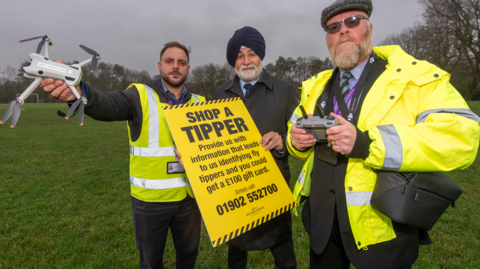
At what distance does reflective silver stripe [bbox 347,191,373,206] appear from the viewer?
1763mm

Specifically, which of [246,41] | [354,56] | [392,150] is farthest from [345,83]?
[246,41]

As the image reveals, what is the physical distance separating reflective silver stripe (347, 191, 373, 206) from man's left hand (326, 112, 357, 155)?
403mm

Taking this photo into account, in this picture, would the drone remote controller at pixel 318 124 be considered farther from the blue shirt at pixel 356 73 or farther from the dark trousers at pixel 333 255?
the dark trousers at pixel 333 255

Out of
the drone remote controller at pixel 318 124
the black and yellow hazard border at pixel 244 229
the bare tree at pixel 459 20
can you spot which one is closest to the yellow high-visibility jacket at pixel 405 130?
the drone remote controller at pixel 318 124

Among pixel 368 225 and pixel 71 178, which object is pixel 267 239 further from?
pixel 71 178

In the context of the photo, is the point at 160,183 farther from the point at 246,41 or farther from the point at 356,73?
the point at 356,73

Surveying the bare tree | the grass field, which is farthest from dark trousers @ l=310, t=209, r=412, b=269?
the bare tree

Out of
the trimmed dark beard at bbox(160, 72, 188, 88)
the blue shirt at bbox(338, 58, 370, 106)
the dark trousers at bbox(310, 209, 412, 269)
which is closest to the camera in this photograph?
the blue shirt at bbox(338, 58, 370, 106)

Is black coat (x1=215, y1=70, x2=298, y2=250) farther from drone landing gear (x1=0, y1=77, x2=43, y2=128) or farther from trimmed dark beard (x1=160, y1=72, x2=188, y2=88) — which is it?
drone landing gear (x1=0, y1=77, x2=43, y2=128)

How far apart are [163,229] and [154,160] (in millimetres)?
817

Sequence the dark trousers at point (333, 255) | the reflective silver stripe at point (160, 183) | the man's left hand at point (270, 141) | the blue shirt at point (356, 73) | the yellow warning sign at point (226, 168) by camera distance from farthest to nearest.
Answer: the reflective silver stripe at point (160, 183)
the man's left hand at point (270, 141)
the dark trousers at point (333, 255)
the blue shirt at point (356, 73)
the yellow warning sign at point (226, 168)

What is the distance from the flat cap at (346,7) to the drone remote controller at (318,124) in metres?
0.95

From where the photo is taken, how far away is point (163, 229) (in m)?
2.83

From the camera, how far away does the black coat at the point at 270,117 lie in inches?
108
